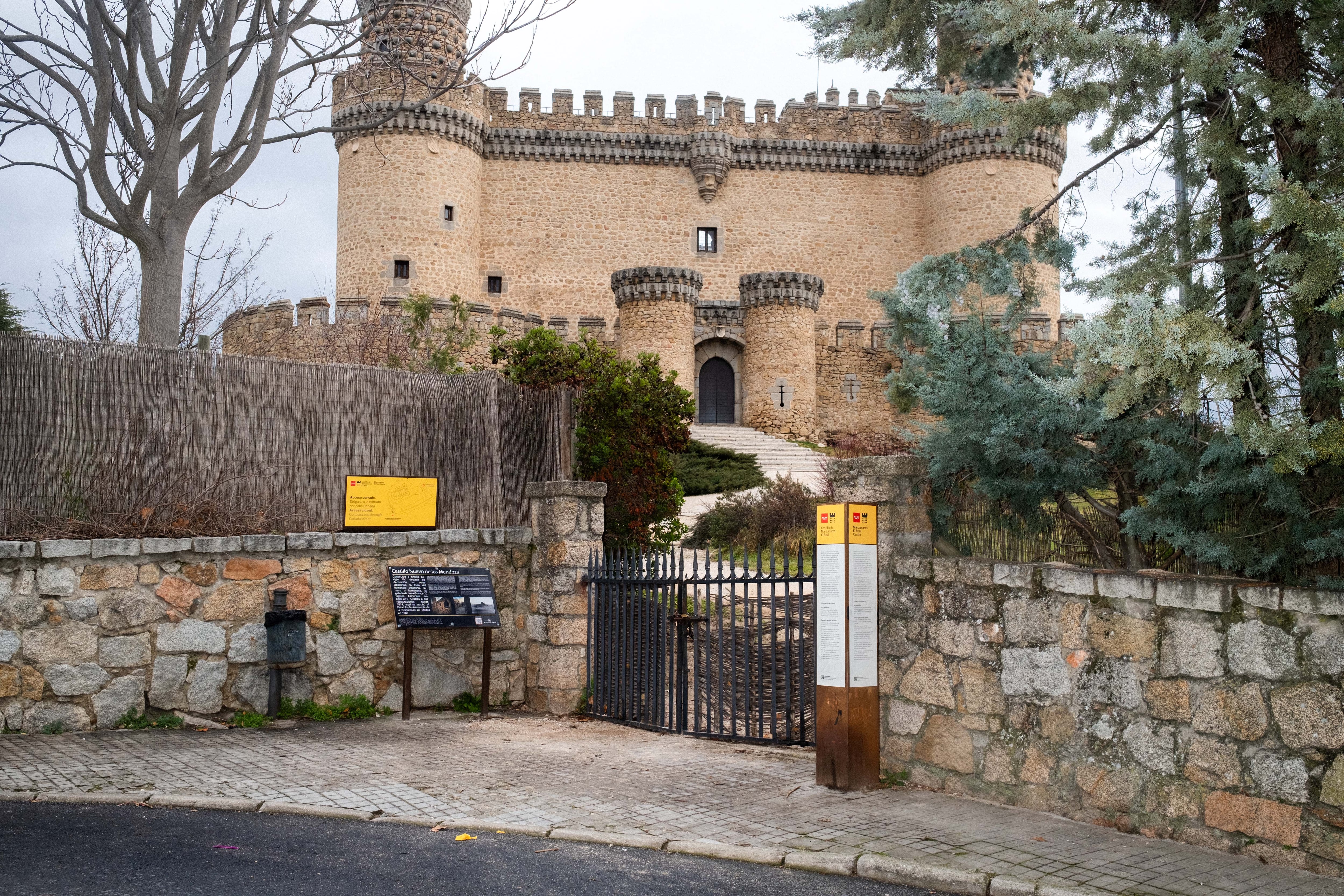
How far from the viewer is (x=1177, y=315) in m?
5.06

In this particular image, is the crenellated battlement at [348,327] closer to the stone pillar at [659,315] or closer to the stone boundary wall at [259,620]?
the stone pillar at [659,315]

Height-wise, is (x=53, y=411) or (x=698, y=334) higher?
(x=698, y=334)

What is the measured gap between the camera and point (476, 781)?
6262 millimetres

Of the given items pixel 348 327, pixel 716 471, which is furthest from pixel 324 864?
pixel 348 327

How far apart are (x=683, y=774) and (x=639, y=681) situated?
5.74 feet

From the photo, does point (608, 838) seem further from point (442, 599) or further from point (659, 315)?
point (659, 315)

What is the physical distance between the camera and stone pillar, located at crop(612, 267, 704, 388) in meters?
27.9

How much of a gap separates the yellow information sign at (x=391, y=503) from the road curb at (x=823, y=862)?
15.5ft

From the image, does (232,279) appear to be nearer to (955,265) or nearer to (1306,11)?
(955,265)

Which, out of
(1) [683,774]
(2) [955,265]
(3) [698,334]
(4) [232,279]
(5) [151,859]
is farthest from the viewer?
(3) [698,334]

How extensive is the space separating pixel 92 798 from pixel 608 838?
2720mm

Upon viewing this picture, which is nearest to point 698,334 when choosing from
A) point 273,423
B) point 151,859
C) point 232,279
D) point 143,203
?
point 232,279

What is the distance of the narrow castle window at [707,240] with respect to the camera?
3459cm

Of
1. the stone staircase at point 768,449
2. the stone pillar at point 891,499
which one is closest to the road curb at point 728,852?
the stone pillar at point 891,499
